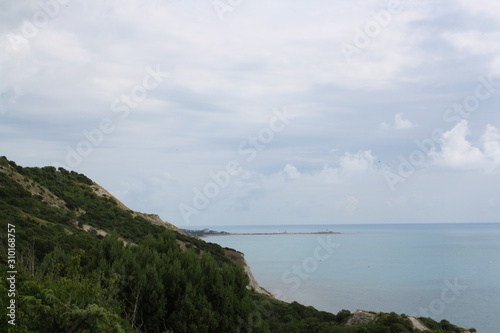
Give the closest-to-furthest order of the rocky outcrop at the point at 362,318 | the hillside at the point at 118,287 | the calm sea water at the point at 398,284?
the hillside at the point at 118,287, the rocky outcrop at the point at 362,318, the calm sea water at the point at 398,284

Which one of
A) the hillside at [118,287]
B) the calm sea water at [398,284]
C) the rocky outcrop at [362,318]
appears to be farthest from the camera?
the calm sea water at [398,284]

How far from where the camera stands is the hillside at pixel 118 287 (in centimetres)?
1137

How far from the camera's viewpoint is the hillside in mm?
11367

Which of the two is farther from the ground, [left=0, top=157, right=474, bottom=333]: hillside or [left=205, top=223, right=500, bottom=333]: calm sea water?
[left=205, top=223, right=500, bottom=333]: calm sea water

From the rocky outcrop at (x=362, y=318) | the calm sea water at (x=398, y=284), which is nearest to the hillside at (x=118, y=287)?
the rocky outcrop at (x=362, y=318)

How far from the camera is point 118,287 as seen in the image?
1812 cm

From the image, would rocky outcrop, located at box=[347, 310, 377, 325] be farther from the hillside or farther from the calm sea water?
the calm sea water

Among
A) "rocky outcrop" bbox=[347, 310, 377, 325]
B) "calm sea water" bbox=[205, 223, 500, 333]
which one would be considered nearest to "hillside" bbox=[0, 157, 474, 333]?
"rocky outcrop" bbox=[347, 310, 377, 325]

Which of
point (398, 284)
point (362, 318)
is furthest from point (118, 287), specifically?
point (398, 284)

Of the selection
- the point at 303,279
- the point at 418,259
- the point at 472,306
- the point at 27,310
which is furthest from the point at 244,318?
the point at 418,259

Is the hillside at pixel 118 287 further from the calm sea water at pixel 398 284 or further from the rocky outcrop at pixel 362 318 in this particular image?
the calm sea water at pixel 398 284

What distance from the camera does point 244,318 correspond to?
20281mm

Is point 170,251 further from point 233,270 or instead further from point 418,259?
point 418,259

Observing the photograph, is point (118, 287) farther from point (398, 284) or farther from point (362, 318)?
point (398, 284)
